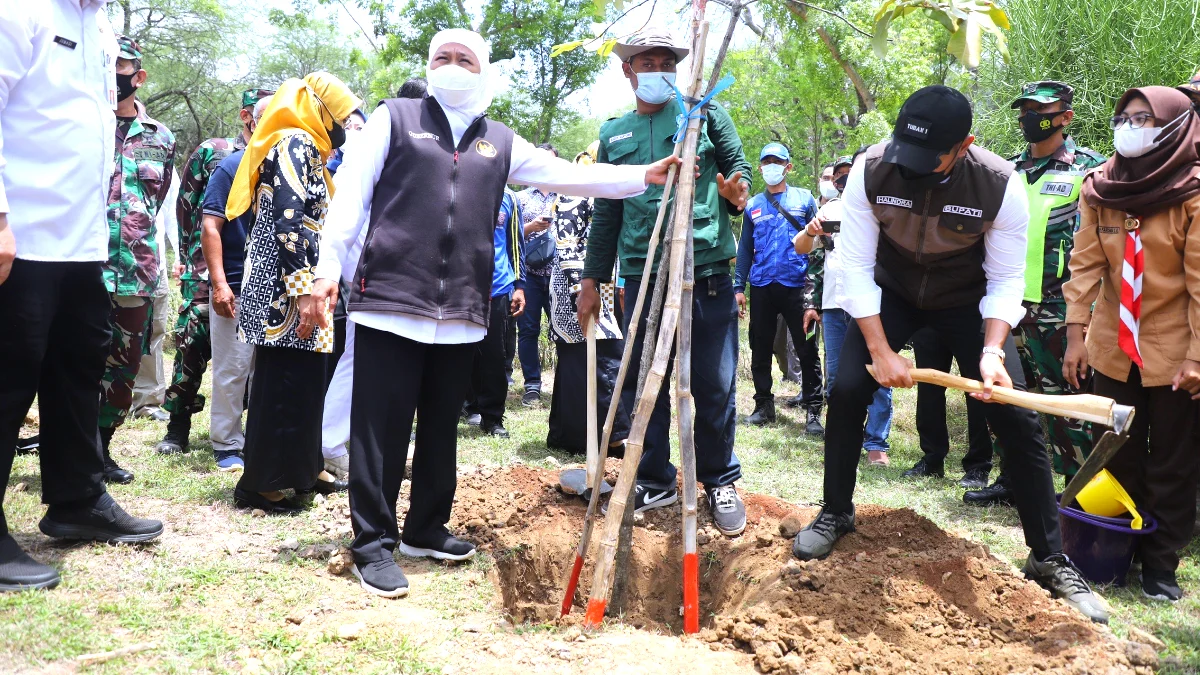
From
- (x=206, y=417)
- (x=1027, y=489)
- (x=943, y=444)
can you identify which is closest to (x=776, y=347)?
(x=943, y=444)

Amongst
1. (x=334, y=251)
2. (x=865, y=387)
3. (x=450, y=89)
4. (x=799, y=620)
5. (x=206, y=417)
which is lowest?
(x=206, y=417)

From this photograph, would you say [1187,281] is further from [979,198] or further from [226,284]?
[226,284]

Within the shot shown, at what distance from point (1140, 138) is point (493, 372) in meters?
4.43

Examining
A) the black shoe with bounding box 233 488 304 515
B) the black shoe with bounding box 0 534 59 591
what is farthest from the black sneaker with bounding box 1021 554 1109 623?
the black shoe with bounding box 0 534 59 591

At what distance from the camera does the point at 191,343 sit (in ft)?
17.7

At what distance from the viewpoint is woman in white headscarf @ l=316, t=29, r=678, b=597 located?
3477 mm

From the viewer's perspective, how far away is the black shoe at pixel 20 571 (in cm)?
314

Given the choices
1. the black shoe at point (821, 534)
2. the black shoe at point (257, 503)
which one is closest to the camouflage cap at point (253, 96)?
the black shoe at point (257, 503)

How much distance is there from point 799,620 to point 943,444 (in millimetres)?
3102

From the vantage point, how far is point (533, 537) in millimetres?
4352

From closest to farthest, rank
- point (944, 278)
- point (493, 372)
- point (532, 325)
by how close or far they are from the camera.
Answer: point (944, 278)
point (493, 372)
point (532, 325)

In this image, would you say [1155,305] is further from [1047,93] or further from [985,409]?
[1047,93]

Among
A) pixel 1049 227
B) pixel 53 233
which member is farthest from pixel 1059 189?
pixel 53 233

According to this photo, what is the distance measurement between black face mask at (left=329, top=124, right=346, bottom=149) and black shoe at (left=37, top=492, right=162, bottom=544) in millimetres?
1900
